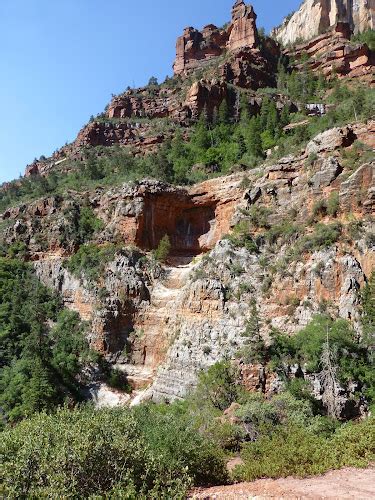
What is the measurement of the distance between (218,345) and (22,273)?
22641mm

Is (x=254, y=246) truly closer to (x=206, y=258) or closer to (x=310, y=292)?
(x=206, y=258)

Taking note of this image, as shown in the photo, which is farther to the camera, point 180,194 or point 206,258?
point 180,194

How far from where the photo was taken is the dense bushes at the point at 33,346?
26406mm

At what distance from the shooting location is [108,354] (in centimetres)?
3228

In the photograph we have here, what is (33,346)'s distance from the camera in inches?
1198

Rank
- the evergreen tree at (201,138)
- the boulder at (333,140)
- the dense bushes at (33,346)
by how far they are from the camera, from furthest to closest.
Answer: the evergreen tree at (201,138) → the boulder at (333,140) → the dense bushes at (33,346)

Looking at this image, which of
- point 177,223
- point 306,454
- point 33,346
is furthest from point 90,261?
point 306,454

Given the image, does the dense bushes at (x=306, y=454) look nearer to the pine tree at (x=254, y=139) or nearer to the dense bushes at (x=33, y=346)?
the dense bushes at (x=33, y=346)

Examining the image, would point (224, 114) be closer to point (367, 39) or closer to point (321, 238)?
point (367, 39)

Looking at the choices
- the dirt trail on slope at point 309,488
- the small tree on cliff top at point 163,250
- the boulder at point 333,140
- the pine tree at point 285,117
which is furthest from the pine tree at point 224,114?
the dirt trail on slope at point 309,488

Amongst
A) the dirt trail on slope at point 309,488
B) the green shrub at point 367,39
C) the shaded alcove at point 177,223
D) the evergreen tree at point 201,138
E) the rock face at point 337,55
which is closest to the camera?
the dirt trail on slope at point 309,488

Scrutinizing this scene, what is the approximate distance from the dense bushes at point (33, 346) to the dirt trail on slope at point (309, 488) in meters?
15.5

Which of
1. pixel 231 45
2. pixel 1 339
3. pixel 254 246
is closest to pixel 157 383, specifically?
pixel 254 246

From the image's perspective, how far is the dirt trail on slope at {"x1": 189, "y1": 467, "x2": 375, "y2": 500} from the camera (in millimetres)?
11086
